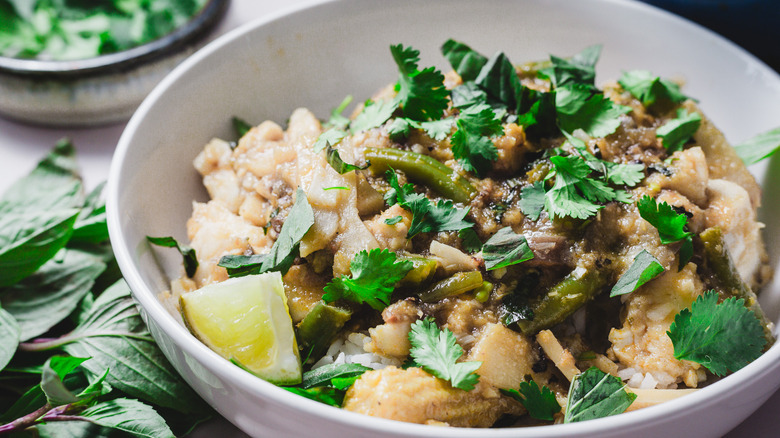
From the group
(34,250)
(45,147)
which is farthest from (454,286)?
(45,147)

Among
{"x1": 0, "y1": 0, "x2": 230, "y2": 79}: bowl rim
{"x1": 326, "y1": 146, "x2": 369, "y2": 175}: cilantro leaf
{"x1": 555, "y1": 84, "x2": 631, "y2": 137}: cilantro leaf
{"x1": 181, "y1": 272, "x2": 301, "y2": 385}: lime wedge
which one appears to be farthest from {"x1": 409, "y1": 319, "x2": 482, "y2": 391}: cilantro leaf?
{"x1": 0, "y1": 0, "x2": 230, "y2": 79}: bowl rim

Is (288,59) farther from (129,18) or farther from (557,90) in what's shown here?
(129,18)

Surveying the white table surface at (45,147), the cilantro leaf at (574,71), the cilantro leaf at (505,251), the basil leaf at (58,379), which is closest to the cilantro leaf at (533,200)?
the cilantro leaf at (505,251)

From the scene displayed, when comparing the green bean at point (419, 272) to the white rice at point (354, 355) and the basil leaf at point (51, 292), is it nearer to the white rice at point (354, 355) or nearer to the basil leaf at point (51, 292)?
the white rice at point (354, 355)

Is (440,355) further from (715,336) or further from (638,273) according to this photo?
(715,336)

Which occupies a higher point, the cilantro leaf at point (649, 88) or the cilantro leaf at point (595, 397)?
the cilantro leaf at point (649, 88)

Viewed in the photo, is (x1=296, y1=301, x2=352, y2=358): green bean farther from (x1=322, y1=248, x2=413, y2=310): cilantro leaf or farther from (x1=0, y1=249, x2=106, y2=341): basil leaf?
(x1=0, y1=249, x2=106, y2=341): basil leaf
